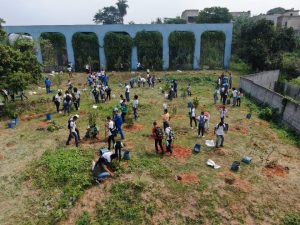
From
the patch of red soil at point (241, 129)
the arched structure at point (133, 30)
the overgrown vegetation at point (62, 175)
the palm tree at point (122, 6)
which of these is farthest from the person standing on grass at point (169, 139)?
the palm tree at point (122, 6)

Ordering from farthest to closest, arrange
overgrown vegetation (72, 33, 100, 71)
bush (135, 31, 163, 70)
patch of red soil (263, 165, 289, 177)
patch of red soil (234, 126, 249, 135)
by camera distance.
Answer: bush (135, 31, 163, 70) < overgrown vegetation (72, 33, 100, 71) < patch of red soil (234, 126, 249, 135) < patch of red soil (263, 165, 289, 177)

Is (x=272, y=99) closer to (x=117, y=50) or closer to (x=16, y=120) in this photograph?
(x=16, y=120)

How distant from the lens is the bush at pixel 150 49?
34.5 metres

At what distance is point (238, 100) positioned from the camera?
20.5m

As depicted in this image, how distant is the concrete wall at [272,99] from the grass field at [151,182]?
1.19 meters

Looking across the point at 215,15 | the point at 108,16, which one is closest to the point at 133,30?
the point at 215,15

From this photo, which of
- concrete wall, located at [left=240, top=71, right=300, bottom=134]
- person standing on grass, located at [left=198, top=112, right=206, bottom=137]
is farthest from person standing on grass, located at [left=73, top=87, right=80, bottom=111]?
concrete wall, located at [left=240, top=71, right=300, bottom=134]

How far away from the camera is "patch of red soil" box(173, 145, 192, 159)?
1270cm

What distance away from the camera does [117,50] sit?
34406 millimetres

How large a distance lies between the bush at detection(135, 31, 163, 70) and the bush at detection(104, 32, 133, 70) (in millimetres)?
1227

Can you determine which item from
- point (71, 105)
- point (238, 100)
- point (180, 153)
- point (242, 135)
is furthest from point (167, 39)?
point (180, 153)

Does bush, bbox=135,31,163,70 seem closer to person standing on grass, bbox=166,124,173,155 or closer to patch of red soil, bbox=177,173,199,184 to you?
person standing on grass, bbox=166,124,173,155

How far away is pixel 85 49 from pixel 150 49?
7557 millimetres

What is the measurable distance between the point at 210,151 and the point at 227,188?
117 inches
